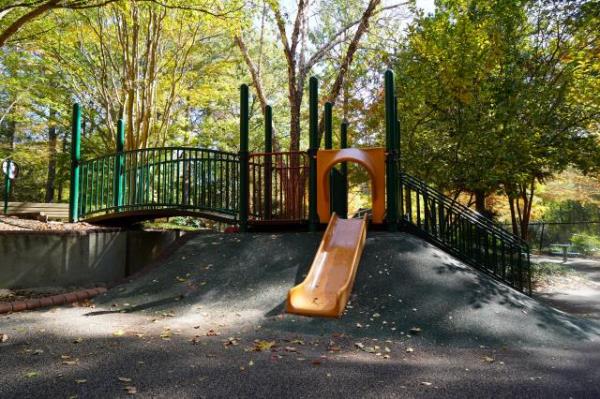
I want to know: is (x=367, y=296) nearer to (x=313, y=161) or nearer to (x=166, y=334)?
(x=166, y=334)

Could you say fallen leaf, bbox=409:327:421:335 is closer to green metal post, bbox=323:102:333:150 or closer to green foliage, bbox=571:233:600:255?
green metal post, bbox=323:102:333:150

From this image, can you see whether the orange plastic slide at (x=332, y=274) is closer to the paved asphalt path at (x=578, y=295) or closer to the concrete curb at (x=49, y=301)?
the concrete curb at (x=49, y=301)

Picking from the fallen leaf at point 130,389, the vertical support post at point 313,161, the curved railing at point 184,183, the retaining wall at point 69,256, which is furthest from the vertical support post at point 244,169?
the fallen leaf at point 130,389

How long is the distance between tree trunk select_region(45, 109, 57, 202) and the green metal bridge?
13.0 metres

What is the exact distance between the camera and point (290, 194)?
8.62m

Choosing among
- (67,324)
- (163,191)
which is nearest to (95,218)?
(163,191)

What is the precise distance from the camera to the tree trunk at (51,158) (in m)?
20.7

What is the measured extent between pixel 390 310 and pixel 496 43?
7859mm

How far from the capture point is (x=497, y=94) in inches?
402

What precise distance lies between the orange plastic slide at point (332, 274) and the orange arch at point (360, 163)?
0.53 m

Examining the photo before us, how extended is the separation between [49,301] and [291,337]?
3.57 m

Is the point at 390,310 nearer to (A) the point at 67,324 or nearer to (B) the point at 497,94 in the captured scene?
(A) the point at 67,324

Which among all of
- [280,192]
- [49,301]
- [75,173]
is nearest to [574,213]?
[280,192]

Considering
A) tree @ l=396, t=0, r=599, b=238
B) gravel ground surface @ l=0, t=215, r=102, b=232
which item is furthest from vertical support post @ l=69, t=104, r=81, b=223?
tree @ l=396, t=0, r=599, b=238
